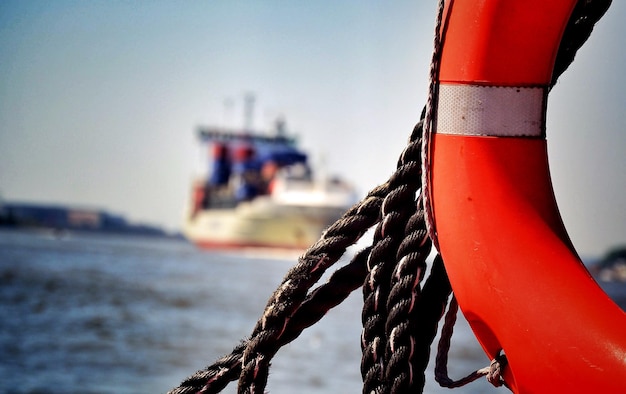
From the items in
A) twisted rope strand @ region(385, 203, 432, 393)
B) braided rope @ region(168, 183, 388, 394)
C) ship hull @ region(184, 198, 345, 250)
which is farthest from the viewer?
ship hull @ region(184, 198, 345, 250)

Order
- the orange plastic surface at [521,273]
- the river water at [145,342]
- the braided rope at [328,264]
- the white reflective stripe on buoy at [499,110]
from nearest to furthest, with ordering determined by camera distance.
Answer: the orange plastic surface at [521,273] < the white reflective stripe on buoy at [499,110] < the braided rope at [328,264] < the river water at [145,342]

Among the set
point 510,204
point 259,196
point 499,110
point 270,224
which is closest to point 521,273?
point 510,204

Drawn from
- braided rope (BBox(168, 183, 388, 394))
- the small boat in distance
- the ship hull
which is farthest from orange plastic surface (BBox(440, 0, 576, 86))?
the ship hull

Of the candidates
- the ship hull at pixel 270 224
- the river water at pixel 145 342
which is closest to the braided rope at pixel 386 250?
the river water at pixel 145 342

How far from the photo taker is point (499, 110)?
51.8 inches

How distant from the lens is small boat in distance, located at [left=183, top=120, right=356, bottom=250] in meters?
39.3

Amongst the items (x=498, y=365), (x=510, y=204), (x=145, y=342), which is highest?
(x=510, y=204)

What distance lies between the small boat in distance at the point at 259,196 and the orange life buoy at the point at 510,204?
32.0m

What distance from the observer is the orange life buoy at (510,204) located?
1.23m

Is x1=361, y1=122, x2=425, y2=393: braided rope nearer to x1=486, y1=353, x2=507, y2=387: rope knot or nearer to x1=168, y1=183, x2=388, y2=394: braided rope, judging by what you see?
x1=168, y1=183, x2=388, y2=394: braided rope

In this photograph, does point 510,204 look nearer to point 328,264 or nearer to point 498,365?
point 498,365

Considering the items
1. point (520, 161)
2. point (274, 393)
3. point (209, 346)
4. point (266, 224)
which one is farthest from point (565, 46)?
point (266, 224)

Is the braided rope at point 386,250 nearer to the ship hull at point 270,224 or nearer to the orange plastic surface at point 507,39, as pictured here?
the orange plastic surface at point 507,39

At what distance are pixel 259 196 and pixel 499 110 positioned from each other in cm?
4440
